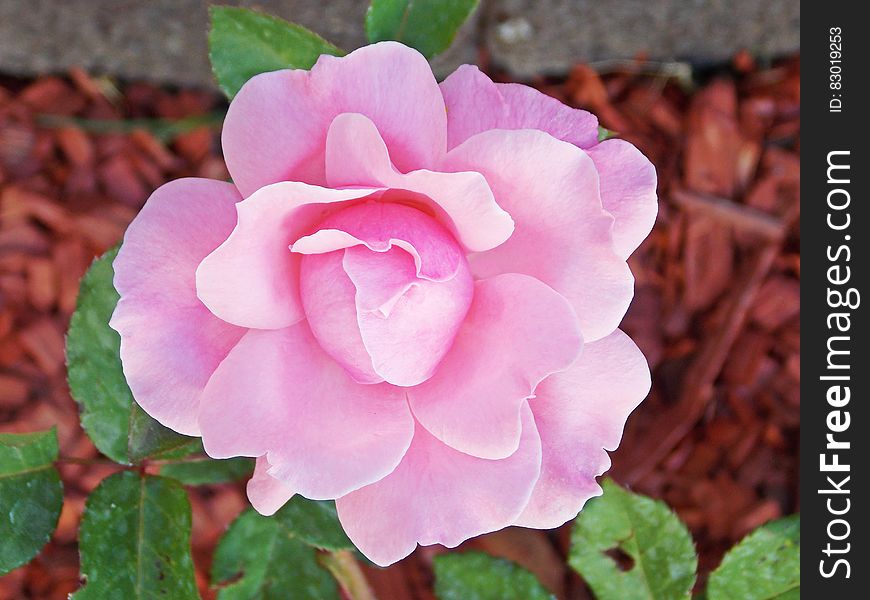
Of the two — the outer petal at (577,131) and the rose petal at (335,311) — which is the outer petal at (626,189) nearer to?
the outer petal at (577,131)

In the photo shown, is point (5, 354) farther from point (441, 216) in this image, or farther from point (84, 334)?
point (441, 216)

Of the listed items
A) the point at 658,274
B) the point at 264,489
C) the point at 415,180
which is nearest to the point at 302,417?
the point at 264,489

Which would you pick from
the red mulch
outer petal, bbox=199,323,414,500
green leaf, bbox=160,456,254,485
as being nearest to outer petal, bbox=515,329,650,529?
outer petal, bbox=199,323,414,500

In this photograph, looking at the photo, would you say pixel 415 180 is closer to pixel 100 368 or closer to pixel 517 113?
pixel 517 113

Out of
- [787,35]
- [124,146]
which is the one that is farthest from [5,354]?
[787,35]

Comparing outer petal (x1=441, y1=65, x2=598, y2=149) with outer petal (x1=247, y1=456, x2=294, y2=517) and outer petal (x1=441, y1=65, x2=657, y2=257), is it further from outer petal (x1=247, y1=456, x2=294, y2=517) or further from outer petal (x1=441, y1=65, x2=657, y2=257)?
outer petal (x1=247, y1=456, x2=294, y2=517)

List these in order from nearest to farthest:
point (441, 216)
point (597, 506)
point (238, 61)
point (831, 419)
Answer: point (441, 216) < point (238, 61) < point (597, 506) < point (831, 419)
